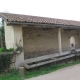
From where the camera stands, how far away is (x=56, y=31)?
13.4 metres

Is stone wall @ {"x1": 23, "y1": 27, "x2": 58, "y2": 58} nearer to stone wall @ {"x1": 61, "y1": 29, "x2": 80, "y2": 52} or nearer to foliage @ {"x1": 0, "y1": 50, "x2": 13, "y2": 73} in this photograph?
stone wall @ {"x1": 61, "y1": 29, "x2": 80, "y2": 52}

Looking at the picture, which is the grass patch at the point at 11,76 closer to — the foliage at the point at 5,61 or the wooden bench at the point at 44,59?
the foliage at the point at 5,61

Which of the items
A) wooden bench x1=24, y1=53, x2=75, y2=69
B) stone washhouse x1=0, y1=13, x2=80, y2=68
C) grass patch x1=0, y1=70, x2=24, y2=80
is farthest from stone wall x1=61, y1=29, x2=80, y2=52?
grass patch x1=0, y1=70, x2=24, y2=80

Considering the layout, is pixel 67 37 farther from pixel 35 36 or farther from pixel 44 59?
pixel 44 59

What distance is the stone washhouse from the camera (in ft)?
31.0

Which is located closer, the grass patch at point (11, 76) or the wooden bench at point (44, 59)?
the grass patch at point (11, 76)

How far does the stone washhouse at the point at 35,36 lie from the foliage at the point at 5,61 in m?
0.62

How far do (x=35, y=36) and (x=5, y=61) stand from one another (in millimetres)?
3832

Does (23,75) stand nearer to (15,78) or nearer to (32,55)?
(15,78)

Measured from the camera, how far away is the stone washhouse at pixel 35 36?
945 centimetres

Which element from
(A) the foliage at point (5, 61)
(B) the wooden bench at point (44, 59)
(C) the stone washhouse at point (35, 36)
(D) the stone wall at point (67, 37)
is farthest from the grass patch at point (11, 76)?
(D) the stone wall at point (67, 37)

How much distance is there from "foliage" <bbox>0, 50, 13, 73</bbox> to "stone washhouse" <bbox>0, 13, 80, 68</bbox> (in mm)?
623

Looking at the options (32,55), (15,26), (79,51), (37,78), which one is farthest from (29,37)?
(79,51)

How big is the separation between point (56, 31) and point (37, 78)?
20.3ft
